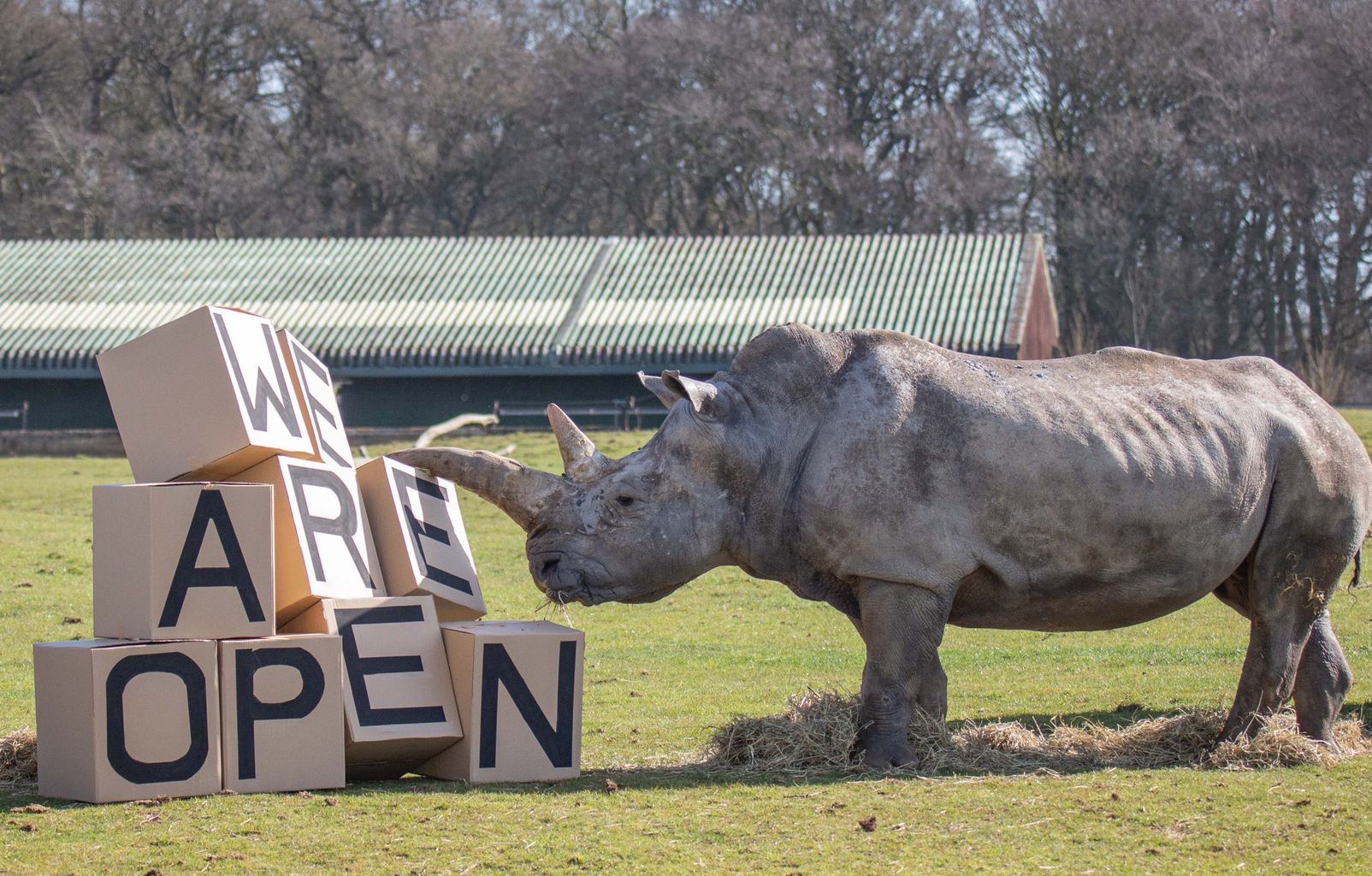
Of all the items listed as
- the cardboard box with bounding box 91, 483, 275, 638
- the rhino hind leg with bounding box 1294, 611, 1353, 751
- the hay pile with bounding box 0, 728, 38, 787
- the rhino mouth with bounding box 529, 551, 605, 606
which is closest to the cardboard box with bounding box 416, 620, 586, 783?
the rhino mouth with bounding box 529, 551, 605, 606

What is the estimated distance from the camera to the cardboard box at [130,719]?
7.85m

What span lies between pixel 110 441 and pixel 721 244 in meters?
12.4

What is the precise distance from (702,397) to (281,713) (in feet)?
8.35

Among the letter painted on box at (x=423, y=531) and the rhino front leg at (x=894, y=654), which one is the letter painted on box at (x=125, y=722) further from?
the rhino front leg at (x=894, y=654)

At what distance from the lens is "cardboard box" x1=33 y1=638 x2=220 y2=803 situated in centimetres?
785

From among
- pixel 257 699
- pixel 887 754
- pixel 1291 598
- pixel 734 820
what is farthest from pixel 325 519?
pixel 1291 598

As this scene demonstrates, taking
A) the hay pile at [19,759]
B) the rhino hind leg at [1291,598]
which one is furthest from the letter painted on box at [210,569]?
the rhino hind leg at [1291,598]

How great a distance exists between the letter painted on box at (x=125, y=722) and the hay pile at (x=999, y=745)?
2.55m

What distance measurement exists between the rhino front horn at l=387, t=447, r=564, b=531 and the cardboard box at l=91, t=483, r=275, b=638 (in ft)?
3.98

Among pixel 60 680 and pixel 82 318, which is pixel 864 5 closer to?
pixel 82 318

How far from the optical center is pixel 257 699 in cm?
815

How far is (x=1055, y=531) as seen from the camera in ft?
28.6

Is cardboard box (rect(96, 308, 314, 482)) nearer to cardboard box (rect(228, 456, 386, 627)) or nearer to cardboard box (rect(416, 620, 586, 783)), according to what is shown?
cardboard box (rect(228, 456, 386, 627))

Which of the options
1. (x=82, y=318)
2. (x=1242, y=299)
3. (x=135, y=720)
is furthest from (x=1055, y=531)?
(x=1242, y=299)
